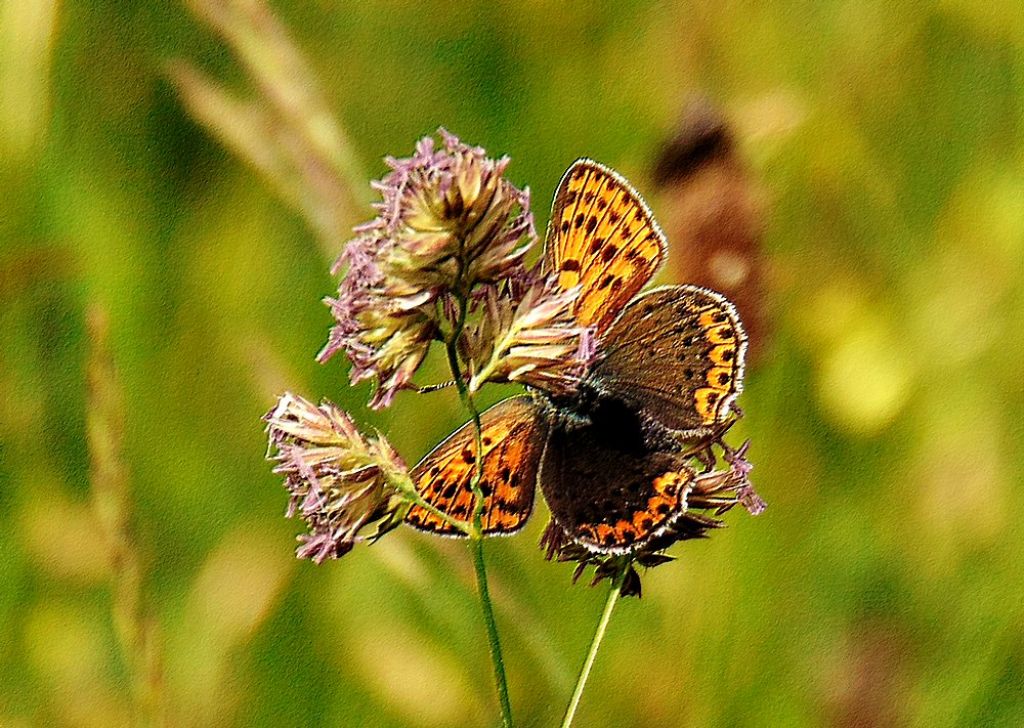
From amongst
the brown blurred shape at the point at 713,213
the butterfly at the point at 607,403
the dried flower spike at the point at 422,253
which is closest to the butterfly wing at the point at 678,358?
the butterfly at the point at 607,403

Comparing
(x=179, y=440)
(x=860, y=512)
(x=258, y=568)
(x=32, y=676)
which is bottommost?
(x=32, y=676)

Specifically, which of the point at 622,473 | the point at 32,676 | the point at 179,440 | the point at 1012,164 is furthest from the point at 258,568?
the point at 1012,164

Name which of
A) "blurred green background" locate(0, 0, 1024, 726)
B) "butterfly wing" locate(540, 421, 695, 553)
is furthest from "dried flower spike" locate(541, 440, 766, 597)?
"blurred green background" locate(0, 0, 1024, 726)

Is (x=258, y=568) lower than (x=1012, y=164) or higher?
lower

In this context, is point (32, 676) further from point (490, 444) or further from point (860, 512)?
point (860, 512)

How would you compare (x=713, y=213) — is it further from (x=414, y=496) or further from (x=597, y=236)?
(x=414, y=496)

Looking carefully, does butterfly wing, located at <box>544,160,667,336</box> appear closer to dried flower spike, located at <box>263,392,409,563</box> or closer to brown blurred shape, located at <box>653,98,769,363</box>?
dried flower spike, located at <box>263,392,409,563</box>

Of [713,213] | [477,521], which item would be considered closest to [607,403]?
[477,521]
